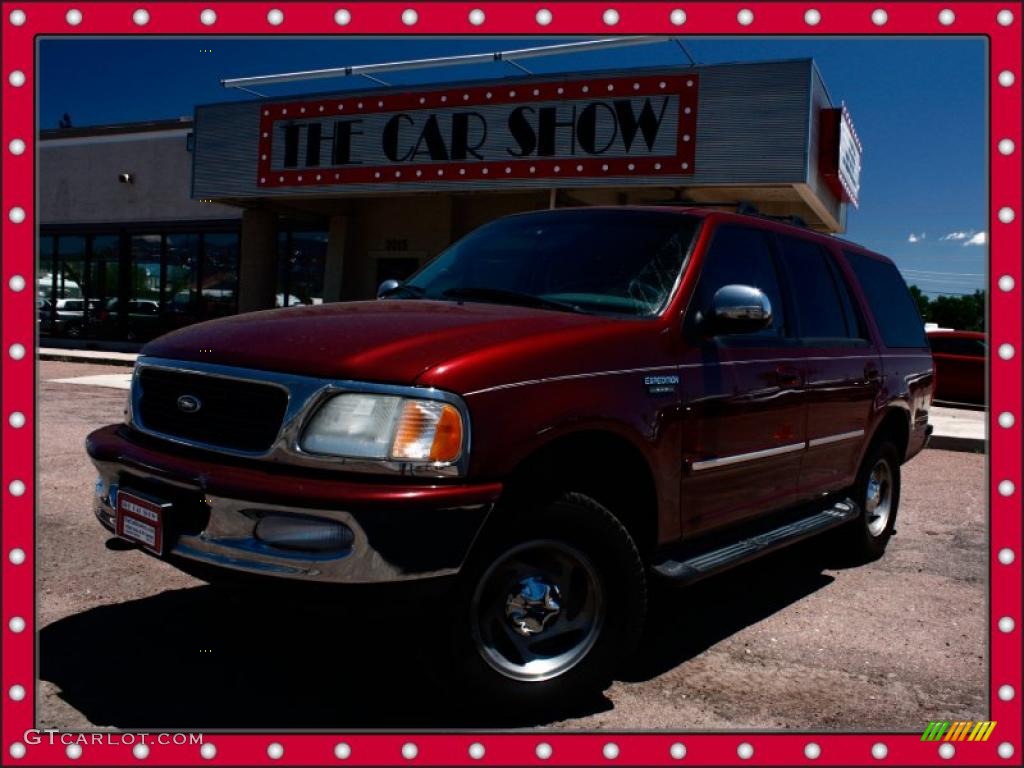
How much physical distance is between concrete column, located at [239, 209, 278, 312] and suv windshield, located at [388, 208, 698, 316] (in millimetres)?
15640

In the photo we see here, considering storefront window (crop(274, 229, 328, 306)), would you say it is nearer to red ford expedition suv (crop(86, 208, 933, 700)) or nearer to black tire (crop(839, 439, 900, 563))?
black tire (crop(839, 439, 900, 563))

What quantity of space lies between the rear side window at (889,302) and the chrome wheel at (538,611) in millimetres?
3172

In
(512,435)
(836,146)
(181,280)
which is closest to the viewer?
(512,435)

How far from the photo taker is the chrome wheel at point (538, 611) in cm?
283

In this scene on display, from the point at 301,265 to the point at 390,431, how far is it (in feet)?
60.9

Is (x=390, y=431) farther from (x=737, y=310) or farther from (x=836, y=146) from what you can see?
(x=836, y=146)

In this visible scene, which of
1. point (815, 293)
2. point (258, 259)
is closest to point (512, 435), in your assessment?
point (815, 293)

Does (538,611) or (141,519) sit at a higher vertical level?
(141,519)

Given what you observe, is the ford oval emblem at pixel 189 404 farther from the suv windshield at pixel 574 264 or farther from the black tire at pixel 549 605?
the suv windshield at pixel 574 264

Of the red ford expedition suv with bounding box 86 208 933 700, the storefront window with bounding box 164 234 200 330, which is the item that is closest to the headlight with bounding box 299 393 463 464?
the red ford expedition suv with bounding box 86 208 933 700

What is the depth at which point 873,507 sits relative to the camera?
5.59m

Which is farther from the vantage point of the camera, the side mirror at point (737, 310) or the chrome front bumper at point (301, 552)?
the side mirror at point (737, 310)

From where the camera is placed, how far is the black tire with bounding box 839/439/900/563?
526cm

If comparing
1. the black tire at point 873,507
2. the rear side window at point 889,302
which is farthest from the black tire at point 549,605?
the rear side window at point 889,302
